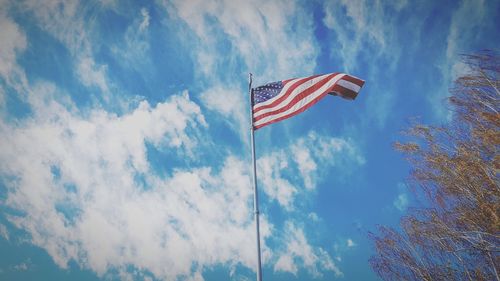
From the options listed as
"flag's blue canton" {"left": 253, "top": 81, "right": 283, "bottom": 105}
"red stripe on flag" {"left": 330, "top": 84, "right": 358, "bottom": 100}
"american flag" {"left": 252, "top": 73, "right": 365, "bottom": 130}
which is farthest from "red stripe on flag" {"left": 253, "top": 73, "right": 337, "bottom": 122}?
"flag's blue canton" {"left": 253, "top": 81, "right": 283, "bottom": 105}

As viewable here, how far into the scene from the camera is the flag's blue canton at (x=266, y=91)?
952 cm

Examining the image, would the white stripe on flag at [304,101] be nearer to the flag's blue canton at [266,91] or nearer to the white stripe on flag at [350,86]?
the white stripe on flag at [350,86]

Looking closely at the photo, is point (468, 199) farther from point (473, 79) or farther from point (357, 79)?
point (357, 79)

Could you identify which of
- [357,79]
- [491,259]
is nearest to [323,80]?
[357,79]

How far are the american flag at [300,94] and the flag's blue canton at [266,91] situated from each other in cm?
5

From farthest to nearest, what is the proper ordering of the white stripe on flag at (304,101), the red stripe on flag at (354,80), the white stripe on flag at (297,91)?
the white stripe on flag at (297,91), the red stripe on flag at (354,80), the white stripe on flag at (304,101)

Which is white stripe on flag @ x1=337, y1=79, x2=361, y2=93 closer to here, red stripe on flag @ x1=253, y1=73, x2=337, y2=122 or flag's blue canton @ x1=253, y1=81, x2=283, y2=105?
red stripe on flag @ x1=253, y1=73, x2=337, y2=122

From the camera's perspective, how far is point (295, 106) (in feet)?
28.9

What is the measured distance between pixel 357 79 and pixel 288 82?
214 cm

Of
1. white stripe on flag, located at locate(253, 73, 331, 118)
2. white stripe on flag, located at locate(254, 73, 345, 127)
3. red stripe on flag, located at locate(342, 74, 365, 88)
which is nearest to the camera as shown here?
white stripe on flag, located at locate(254, 73, 345, 127)

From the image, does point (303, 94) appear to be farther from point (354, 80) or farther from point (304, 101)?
point (354, 80)

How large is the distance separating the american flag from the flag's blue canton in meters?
0.05

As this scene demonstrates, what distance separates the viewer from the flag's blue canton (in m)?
9.52

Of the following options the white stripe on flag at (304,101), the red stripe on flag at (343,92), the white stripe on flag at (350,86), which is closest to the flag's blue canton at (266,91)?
the white stripe on flag at (304,101)
